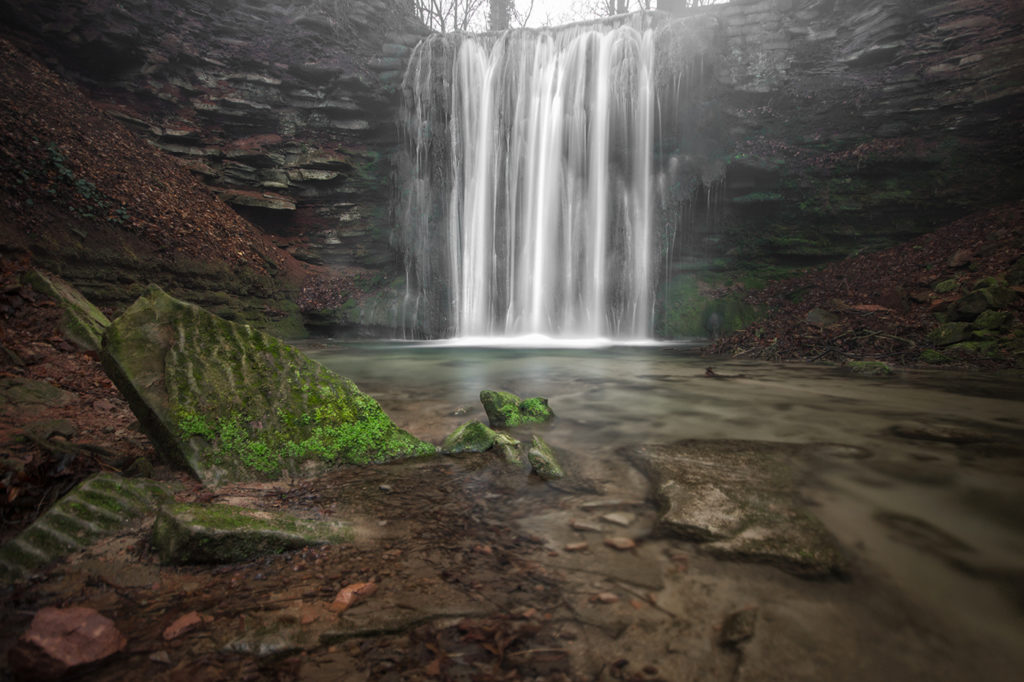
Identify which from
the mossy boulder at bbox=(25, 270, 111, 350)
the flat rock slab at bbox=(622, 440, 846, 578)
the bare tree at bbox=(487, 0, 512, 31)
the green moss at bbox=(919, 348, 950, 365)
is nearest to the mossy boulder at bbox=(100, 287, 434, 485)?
the flat rock slab at bbox=(622, 440, 846, 578)

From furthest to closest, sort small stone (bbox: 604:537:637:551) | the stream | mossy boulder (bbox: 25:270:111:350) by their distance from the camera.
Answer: mossy boulder (bbox: 25:270:111:350) → small stone (bbox: 604:537:637:551) → the stream

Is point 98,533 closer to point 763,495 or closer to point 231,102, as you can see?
point 763,495

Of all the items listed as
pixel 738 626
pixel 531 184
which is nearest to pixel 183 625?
pixel 738 626

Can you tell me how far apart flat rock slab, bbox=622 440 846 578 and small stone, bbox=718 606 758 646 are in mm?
347

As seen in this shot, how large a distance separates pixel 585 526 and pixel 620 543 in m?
0.22

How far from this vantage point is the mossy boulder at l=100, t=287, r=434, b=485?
105 inches

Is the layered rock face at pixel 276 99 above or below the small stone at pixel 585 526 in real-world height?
above

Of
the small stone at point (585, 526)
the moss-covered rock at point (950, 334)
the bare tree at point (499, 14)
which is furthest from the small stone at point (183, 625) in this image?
the bare tree at point (499, 14)

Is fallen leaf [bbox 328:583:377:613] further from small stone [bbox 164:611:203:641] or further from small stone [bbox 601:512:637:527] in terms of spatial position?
small stone [bbox 601:512:637:527]

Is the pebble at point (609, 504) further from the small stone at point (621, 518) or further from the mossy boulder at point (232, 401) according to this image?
the mossy boulder at point (232, 401)

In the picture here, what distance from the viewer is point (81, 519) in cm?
193

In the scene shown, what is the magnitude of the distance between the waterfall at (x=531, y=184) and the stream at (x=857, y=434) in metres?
5.87

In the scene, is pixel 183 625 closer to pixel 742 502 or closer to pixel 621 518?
pixel 621 518

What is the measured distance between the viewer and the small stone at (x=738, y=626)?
150cm
